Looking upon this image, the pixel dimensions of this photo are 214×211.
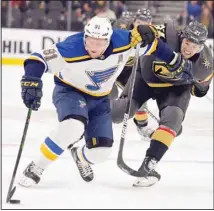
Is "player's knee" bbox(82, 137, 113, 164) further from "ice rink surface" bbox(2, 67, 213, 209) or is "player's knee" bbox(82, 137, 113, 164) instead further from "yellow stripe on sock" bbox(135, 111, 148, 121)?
"yellow stripe on sock" bbox(135, 111, 148, 121)

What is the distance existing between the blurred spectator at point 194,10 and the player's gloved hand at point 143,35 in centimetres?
565

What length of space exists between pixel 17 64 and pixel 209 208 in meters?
5.52

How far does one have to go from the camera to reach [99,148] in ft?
11.5

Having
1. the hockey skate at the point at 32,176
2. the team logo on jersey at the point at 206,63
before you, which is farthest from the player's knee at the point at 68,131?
the team logo on jersey at the point at 206,63

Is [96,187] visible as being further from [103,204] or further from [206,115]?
[206,115]

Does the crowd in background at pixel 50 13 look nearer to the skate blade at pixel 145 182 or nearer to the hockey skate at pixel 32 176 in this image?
the skate blade at pixel 145 182

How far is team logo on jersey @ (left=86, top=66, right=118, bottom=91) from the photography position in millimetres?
3352

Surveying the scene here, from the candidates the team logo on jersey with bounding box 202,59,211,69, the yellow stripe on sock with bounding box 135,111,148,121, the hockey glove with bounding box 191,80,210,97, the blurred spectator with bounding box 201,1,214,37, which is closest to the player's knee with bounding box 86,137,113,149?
the hockey glove with bounding box 191,80,210,97

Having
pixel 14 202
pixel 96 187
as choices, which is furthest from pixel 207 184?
pixel 14 202

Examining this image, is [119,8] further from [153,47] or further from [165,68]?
[153,47]

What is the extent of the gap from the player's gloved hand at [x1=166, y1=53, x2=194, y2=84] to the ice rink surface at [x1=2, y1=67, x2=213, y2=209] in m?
0.72

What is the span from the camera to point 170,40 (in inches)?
152

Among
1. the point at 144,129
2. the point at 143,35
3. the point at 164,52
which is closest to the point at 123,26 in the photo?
the point at 144,129

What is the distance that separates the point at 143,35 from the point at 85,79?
405 millimetres
